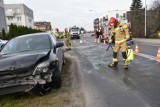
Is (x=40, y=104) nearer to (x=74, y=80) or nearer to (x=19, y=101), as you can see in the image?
(x=19, y=101)

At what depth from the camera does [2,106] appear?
5.24m

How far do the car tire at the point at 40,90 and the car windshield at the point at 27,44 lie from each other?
53.9 inches

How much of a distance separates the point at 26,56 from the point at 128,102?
2571 millimetres

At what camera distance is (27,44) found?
23.1ft

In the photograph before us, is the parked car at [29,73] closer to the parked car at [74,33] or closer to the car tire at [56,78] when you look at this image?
the car tire at [56,78]

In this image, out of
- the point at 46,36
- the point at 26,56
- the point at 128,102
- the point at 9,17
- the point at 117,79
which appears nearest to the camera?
the point at 128,102

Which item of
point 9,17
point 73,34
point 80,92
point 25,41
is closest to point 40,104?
point 80,92

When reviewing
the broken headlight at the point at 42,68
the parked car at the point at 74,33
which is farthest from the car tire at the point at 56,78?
the parked car at the point at 74,33

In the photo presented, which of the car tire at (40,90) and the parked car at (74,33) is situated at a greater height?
the parked car at (74,33)

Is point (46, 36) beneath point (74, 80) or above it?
above

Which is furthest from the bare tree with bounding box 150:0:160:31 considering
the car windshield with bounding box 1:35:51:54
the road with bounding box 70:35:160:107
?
the car windshield with bounding box 1:35:51:54

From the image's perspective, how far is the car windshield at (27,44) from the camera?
22.3ft

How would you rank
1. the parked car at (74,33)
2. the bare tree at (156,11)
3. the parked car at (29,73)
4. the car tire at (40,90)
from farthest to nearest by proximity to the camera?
the parked car at (74,33) < the bare tree at (156,11) < the car tire at (40,90) < the parked car at (29,73)

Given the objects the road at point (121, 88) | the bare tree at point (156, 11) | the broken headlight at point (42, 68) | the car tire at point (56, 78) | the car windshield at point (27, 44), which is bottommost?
the road at point (121, 88)
